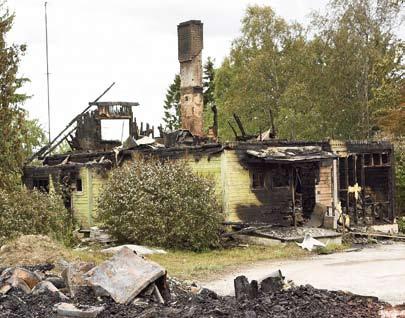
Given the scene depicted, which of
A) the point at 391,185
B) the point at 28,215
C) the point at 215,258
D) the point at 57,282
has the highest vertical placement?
the point at 391,185

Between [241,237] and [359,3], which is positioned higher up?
[359,3]

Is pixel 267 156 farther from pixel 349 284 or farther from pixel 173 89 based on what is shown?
pixel 173 89

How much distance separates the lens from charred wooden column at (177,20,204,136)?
29.3 meters

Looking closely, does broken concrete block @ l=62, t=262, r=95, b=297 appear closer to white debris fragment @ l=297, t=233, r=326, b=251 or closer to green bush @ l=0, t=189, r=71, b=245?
green bush @ l=0, t=189, r=71, b=245

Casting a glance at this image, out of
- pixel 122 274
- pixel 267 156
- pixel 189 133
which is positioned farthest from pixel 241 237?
pixel 122 274

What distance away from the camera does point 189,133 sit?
1053 inches

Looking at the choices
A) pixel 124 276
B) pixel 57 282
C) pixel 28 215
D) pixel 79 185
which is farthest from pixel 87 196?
pixel 124 276

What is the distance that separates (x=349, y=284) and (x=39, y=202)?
33.1ft

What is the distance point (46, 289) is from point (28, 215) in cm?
908

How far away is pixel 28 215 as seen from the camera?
67.6ft

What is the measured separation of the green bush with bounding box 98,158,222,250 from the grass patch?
59 cm

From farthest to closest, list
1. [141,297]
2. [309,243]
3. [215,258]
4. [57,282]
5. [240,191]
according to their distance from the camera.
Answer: [240,191]
[309,243]
[215,258]
[57,282]
[141,297]

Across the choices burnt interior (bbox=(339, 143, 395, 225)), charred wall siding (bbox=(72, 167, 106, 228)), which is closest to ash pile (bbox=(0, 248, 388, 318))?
charred wall siding (bbox=(72, 167, 106, 228))

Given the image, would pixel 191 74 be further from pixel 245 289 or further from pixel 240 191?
pixel 245 289
